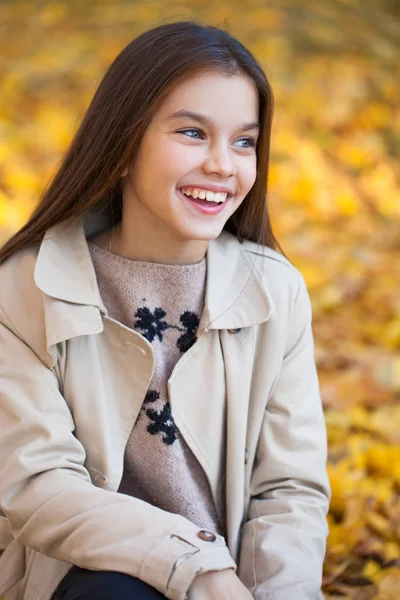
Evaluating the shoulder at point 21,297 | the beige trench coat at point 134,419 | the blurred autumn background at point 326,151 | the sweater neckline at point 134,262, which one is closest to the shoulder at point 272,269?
the beige trench coat at point 134,419

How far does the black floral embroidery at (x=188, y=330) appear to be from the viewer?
1.55 m

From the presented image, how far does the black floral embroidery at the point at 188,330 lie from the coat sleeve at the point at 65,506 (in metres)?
0.23

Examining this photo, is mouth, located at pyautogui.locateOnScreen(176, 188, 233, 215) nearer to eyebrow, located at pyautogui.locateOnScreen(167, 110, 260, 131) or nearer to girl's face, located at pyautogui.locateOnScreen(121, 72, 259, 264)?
girl's face, located at pyautogui.locateOnScreen(121, 72, 259, 264)

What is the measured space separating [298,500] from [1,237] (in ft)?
6.73

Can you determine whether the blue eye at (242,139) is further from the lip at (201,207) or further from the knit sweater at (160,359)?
the knit sweater at (160,359)

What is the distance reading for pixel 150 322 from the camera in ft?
5.04

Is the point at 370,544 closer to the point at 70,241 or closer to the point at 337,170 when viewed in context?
the point at 70,241

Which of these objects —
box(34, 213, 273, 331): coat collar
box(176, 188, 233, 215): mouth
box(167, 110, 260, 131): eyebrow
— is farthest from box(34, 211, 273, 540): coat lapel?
box(167, 110, 260, 131): eyebrow

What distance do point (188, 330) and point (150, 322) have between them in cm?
7

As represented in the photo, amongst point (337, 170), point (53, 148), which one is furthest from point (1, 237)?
point (337, 170)

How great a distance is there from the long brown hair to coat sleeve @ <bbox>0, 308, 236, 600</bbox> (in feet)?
0.76

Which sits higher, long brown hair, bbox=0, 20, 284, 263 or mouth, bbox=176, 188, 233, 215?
long brown hair, bbox=0, 20, 284, 263

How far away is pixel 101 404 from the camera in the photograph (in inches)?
58.0

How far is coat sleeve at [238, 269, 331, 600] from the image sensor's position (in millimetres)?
1468
